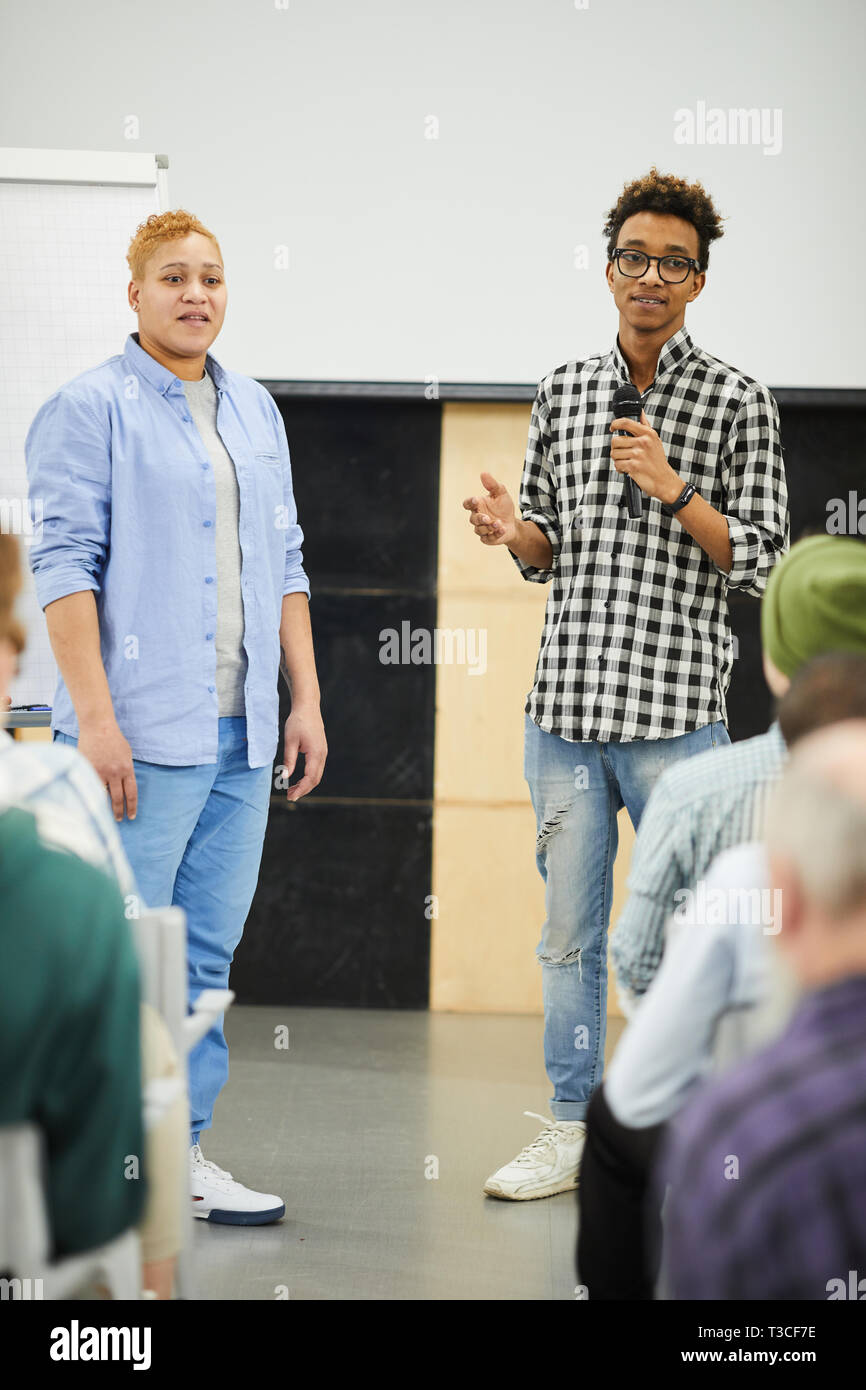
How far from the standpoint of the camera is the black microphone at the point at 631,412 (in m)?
2.27

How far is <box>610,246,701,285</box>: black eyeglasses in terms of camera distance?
2.30 metres

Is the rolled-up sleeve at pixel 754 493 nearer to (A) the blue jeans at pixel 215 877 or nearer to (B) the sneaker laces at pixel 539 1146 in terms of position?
(A) the blue jeans at pixel 215 877

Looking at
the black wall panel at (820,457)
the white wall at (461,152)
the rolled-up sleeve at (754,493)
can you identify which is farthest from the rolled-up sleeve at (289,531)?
the black wall panel at (820,457)

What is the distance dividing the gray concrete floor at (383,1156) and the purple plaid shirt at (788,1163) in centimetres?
132

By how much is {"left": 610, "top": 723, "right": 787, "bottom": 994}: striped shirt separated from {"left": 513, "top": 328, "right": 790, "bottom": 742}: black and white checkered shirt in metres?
0.89

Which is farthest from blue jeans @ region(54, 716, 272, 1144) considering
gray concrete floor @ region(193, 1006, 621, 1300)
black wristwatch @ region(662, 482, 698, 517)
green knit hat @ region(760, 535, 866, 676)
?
green knit hat @ region(760, 535, 866, 676)

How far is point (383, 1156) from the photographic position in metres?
2.61

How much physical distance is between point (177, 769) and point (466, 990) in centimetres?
180

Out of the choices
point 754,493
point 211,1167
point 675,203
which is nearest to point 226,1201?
point 211,1167

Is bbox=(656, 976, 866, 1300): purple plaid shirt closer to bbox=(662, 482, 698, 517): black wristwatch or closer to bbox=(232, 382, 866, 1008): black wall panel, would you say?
bbox=(662, 482, 698, 517): black wristwatch

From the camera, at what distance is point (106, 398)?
212cm

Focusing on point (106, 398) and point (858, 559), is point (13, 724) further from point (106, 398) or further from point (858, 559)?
point (858, 559)

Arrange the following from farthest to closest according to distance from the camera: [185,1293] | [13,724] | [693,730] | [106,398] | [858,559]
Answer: [13,724], [693,730], [106,398], [185,1293], [858,559]
